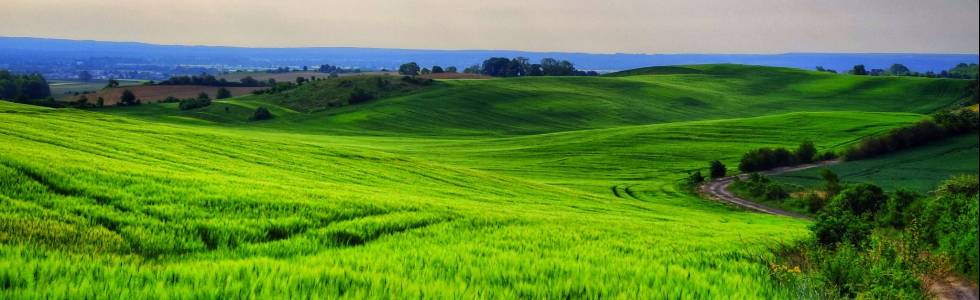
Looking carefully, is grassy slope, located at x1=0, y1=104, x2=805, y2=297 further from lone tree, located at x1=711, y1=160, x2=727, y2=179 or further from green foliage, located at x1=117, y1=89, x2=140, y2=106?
green foliage, located at x1=117, y1=89, x2=140, y2=106

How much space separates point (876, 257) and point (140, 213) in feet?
37.3

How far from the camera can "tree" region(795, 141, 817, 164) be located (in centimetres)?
8188

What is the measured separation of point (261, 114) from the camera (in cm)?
11844

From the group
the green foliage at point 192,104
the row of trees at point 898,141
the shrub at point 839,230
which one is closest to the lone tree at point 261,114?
the green foliage at point 192,104

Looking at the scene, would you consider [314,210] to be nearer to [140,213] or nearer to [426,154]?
[140,213]

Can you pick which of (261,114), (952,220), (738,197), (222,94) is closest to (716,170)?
(738,197)

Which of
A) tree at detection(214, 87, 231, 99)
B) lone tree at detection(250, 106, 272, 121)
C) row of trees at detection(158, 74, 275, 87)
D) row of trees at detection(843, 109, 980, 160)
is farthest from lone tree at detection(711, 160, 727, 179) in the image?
row of trees at detection(158, 74, 275, 87)

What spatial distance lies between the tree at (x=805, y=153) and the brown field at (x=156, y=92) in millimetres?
107237

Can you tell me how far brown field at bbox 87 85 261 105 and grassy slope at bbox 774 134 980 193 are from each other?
109664 mm

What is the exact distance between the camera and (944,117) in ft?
225

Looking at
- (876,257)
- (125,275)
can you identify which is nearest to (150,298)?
(125,275)

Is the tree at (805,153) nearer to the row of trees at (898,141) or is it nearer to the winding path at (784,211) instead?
the winding path at (784,211)

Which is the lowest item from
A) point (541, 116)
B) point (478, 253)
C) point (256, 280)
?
point (541, 116)

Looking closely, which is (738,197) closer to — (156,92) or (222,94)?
(156,92)
